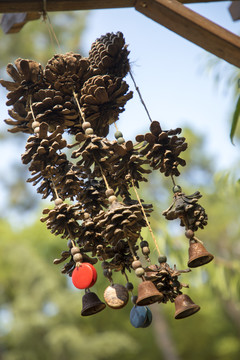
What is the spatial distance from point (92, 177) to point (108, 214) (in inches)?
8.8

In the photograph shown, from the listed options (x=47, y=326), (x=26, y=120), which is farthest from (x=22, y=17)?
(x=47, y=326)

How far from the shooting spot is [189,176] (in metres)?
14.3

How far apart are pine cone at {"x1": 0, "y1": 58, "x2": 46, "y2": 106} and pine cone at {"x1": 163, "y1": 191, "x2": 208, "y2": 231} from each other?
0.54 metres

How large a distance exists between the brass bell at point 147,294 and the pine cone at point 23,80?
666 millimetres

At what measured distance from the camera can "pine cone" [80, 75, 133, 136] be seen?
126 cm

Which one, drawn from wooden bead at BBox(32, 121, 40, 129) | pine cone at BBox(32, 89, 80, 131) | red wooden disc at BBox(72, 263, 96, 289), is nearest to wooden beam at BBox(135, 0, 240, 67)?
pine cone at BBox(32, 89, 80, 131)

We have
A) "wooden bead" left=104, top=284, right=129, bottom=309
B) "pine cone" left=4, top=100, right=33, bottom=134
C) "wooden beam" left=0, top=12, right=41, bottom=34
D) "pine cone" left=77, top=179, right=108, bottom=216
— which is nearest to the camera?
"wooden bead" left=104, top=284, right=129, bottom=309

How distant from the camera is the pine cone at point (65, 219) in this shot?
3.75ft

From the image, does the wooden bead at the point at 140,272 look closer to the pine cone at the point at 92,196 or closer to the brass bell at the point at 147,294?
the brass bell at the point at 147,294

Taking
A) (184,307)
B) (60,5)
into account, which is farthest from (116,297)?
(60,5)

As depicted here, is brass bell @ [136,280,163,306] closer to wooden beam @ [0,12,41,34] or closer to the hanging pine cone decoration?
the hanging pine cone decoration

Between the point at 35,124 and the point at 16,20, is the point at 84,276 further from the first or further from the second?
the point at 16,20

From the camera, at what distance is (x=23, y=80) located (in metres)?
1.30

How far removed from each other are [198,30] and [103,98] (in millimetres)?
336
